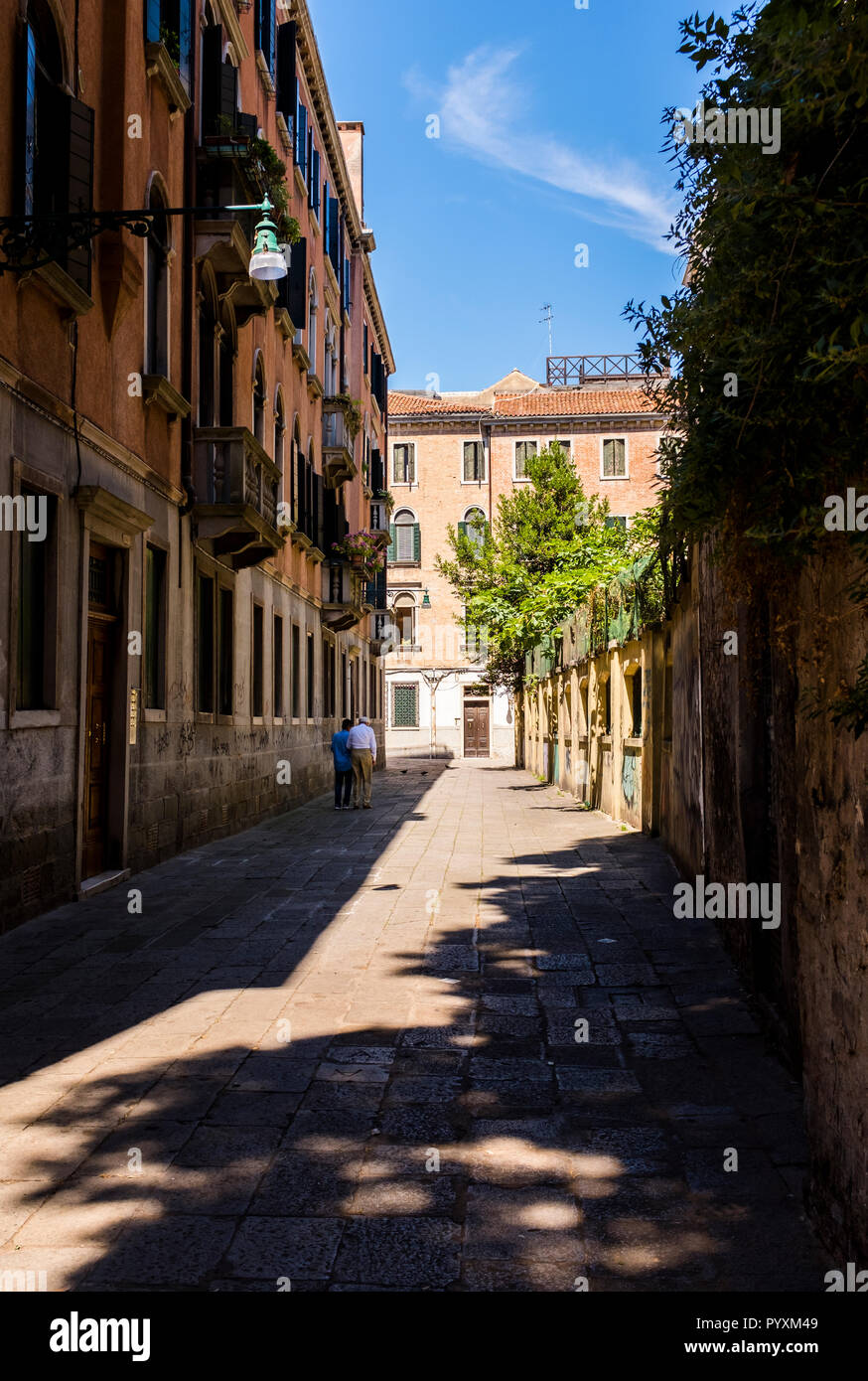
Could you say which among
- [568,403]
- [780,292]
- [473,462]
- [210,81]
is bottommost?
[780,292]

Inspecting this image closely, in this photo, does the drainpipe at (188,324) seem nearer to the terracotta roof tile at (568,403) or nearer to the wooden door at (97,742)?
the wooden door at (97,742)

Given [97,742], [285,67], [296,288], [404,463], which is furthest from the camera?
[404,463]

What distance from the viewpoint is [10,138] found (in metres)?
8.61

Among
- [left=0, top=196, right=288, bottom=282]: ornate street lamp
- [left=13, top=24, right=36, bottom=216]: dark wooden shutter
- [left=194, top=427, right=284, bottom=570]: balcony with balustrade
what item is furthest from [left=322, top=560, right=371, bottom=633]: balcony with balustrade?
[left=13, top=24, right=36, bottom=216]: dark wooden shutter

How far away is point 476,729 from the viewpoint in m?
52.8

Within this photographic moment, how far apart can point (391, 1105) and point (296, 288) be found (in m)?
18.7

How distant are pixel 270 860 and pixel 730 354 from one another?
1003 centimetres

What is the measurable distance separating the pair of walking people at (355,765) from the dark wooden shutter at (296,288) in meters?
6.93

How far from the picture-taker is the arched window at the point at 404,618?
5341cm

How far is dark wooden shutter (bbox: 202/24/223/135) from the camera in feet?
48.3

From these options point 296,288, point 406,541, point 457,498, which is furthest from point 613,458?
point 296,288

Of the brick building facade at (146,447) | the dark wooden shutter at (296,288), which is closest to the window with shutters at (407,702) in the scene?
the brick building facade at (146,447)

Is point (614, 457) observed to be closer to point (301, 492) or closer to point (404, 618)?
point (404, 618)

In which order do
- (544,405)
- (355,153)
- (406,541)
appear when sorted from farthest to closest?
(406,541), (544,405), (355,153)
